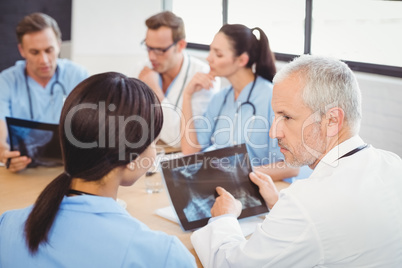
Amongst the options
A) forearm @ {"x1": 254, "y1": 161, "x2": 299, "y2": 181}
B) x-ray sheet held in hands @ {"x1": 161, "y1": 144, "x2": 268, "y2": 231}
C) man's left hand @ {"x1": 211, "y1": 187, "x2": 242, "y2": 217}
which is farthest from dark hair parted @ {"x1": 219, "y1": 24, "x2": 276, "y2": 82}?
man's left hand @ {"x1": 211, "y1": 187, "x2": 242, "y2": 217}

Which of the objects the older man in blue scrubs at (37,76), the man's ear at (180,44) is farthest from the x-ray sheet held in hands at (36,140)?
the man's ear at (180,44)

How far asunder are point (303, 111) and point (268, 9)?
2.75 metres

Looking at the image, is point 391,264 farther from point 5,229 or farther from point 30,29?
point 30,29

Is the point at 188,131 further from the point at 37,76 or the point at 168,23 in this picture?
the point at 37,76

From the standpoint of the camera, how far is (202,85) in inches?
104

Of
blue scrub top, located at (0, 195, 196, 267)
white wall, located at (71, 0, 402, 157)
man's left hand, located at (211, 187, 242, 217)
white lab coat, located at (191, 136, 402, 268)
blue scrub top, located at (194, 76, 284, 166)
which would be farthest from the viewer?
white wall, located at (71, 0, 402, 157)

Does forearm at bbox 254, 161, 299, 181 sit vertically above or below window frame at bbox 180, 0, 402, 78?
below

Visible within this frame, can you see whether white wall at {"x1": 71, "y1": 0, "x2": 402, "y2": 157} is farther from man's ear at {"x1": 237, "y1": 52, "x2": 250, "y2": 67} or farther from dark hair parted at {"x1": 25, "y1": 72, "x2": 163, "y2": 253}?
dark hair parted at {"x1": 25, "y1": 72, "x2": 163, "y2": 253}

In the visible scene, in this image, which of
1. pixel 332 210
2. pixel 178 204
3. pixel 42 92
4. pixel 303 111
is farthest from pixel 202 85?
pixel 332 210

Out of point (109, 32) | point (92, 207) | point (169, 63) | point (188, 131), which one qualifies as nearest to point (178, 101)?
point (169, 63)

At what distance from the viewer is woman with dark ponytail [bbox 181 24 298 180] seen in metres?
2.32

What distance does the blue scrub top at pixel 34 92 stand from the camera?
261 centimetres

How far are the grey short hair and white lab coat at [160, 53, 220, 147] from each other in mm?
1372

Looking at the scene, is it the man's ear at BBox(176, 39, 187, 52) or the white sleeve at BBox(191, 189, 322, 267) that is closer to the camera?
the white sleeve at BBox(191, 189, 322, 267)
